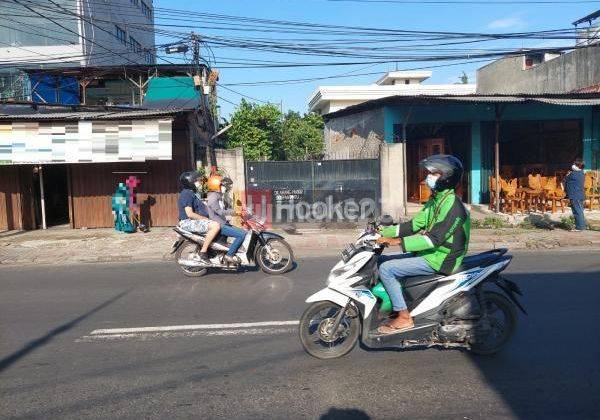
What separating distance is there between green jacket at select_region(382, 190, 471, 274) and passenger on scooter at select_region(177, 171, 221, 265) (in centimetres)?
434

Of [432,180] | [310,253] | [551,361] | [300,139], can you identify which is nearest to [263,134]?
[300,139]

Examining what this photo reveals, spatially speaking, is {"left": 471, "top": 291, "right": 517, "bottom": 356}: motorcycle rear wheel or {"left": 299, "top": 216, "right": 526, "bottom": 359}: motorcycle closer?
{"left": 299, "top": 216, "right": 526, "bottom": 359}: motorcycle

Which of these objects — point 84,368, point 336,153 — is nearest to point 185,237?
point 84,368

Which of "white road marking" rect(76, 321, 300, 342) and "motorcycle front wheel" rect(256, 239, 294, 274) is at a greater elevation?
"motorcycle front wheel" rect(256, 239, 294, 274)

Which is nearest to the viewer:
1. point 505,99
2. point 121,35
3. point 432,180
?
point 432,180

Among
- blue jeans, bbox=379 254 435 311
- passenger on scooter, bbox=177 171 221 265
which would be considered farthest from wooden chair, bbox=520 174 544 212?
blue jeans, bbox=379 254 435 311

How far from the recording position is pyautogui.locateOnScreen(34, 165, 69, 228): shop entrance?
596 inches

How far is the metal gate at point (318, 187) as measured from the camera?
564 inches

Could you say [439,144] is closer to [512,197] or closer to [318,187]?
[512,197]

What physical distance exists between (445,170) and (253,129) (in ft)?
67.3

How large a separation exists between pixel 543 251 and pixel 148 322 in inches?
303

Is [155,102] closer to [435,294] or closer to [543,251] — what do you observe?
[543,251]

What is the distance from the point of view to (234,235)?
8.48m

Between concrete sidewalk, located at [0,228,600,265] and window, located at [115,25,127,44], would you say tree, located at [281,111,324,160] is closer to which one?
window, located at [115,25,127,44]
